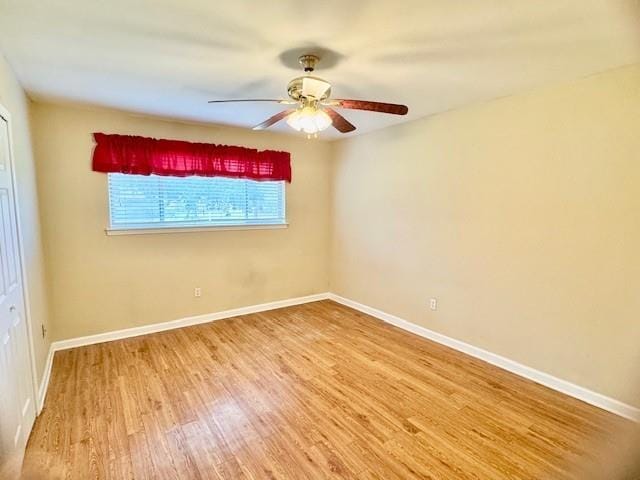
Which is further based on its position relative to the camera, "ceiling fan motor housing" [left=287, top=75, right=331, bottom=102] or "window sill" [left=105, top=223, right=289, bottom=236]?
"window sill" [left=105, top=223, right=289, bottom=236]

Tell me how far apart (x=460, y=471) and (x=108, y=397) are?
236cm

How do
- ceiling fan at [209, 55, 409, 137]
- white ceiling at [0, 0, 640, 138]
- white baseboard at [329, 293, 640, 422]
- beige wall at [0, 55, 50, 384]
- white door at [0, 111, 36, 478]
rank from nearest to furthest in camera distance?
white ceiling at [0, 0, 640, 138] < white door at [0, 111, 36, 478] < ceiling fan at [209, 55, 409, 137] < beige wall at [0, 55, 50, 384] < white baseboard at [329, 293, 640, 422]

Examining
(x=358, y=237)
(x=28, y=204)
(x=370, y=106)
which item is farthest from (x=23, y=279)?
(x=358, y=237)

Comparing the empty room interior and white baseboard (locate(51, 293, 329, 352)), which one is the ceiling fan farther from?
white baseboard (locate(51, 293, 329, 352))

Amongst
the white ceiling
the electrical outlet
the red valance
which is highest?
the white ceiling

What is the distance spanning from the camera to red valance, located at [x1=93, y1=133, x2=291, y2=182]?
3.30 metres

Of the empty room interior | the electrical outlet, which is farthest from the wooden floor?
the electrical outlet

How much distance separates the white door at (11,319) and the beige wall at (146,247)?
1.20m

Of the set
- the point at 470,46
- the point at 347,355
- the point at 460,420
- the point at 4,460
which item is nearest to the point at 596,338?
the point at 460,420

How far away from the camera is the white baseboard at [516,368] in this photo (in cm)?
234

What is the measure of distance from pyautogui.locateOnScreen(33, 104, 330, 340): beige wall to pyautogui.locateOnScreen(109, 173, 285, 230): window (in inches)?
4.8

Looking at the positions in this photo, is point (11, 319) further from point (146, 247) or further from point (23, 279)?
point (146, 247)

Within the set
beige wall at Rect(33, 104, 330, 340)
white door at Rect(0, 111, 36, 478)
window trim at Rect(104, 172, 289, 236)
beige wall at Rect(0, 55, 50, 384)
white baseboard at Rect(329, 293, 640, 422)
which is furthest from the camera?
window trim at Rect(104, 172, 289, 236)

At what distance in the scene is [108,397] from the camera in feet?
7.97
